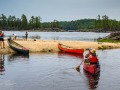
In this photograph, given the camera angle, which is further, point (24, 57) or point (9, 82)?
point (24, 57)

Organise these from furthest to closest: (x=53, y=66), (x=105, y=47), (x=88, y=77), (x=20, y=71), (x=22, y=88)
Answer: (x=105, y=47)
(x=53, y=66)
(x=20, y=71)
(x=88, y=77)
(x=22, y=88)

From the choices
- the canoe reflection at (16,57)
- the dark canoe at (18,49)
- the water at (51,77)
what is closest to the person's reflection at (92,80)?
the water at (51,77)

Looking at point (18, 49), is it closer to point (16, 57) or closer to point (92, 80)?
point (16, 57)

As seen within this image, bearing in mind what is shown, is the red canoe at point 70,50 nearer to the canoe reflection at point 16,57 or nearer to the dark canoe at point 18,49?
the dark canoe at point 18,49

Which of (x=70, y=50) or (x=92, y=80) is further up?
(x=70, y=50)

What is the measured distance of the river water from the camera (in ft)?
98.1

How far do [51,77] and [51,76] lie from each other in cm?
66

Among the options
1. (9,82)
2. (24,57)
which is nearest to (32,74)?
(9,82)

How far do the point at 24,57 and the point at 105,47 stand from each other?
25.3m

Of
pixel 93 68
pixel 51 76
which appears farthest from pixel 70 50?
pixel 51 76

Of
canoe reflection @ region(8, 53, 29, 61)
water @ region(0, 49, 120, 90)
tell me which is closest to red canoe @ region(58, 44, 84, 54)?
canoe reflection @ region(8, 53, 29, 61)

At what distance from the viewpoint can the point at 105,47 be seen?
232 feet

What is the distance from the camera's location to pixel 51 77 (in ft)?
113

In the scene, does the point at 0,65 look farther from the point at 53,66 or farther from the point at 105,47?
the point at 105,47
